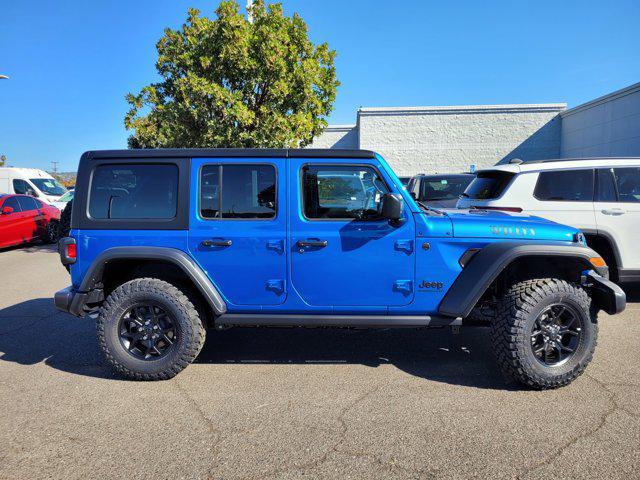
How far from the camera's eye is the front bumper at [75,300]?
367cm

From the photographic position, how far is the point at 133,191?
3.79 metres

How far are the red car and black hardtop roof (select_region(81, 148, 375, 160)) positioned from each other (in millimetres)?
8202

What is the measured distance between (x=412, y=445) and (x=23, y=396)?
9.79 ft

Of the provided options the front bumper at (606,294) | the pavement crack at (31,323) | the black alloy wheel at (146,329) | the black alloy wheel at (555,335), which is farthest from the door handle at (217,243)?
the pavement crack at (31,323)

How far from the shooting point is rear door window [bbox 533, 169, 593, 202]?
5.66 metres

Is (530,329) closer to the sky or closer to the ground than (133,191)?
closer to the ground

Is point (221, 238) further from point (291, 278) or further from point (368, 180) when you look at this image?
point (368, 180)

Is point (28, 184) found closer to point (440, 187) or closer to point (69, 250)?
point (440, 187)

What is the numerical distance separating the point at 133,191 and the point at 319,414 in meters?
2.41

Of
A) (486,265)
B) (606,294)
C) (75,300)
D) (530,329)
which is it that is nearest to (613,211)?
(606,294)

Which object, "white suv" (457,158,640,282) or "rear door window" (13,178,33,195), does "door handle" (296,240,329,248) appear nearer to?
"white suv" (457,158,640,282)

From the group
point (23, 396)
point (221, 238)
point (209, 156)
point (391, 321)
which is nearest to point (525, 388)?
point (391, 321)

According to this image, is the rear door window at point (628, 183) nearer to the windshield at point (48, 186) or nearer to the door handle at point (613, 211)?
the door handle at point (613, 211)

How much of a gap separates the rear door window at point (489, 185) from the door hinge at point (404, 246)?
9.27 ft
